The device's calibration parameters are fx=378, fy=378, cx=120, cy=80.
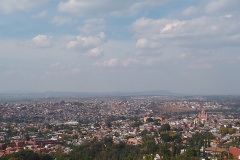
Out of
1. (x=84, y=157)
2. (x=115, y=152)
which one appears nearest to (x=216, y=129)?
(x=115, y=152)

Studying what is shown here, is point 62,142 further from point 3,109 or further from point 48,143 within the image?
point 3,109

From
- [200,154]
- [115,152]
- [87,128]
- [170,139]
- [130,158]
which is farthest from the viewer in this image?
[87,128]

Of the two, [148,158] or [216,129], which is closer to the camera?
[148,158]

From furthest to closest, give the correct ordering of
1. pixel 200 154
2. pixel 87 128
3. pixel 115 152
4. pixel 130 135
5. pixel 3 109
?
1. pixel 3 109
2. pixel 87 128
3. pixel 130 135
4. pixel 115 152
5. pixel 200 154

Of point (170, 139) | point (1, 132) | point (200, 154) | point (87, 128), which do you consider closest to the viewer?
point (200, 154)

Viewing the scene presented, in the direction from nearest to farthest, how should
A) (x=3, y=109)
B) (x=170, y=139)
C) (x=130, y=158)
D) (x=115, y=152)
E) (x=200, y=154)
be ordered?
(x=130, y=158) → (x=200, y=154) → (x=115, y=152) → (x=170, y=139) → (x=3, y=109)

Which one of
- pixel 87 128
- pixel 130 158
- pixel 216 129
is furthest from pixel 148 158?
pixel 87 128

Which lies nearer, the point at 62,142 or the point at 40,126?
the point at 62,142

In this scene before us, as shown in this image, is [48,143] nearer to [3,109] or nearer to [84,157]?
[84,157]

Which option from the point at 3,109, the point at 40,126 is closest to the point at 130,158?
the point at 40,126
